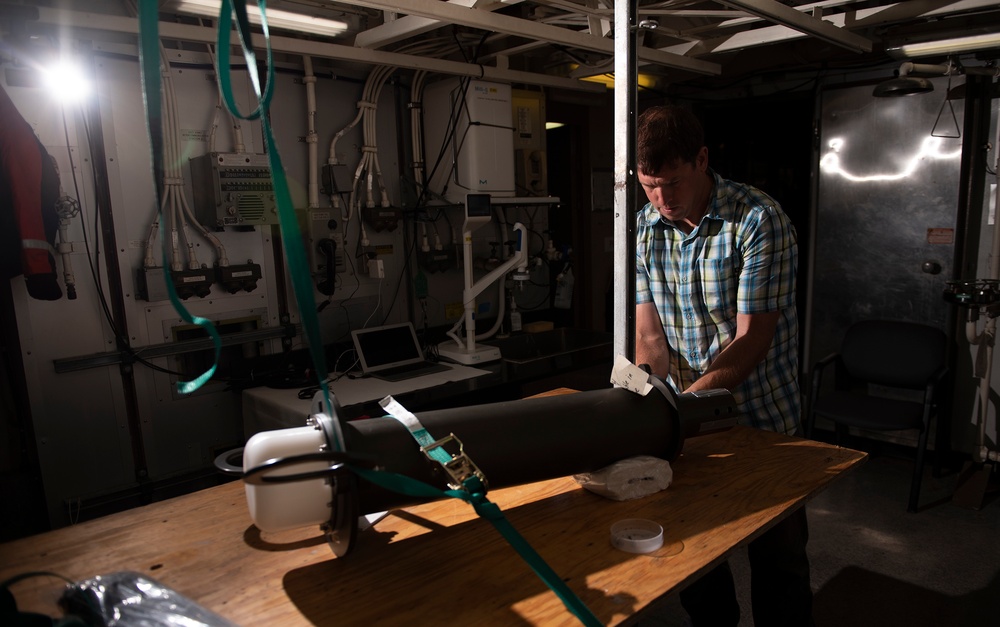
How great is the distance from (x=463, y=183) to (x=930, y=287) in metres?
2.61

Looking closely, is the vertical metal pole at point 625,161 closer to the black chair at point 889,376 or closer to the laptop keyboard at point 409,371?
the laptop keyboard at point 409,371

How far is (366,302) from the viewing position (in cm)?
343

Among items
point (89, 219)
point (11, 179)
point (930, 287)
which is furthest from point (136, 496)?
point (930, 287)

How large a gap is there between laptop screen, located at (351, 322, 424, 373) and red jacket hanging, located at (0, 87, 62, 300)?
4.01 ft

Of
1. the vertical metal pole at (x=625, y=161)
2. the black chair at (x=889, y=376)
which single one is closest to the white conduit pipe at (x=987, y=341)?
the black chair at (x=889, y=376)

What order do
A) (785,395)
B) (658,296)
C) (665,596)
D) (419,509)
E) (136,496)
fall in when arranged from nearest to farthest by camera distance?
(665,596), (419,509), (785,395), (658,296), (136,496)

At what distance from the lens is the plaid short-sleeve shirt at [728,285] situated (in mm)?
1699

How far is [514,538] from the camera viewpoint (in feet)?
2.93

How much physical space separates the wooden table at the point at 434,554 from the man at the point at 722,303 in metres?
0.38

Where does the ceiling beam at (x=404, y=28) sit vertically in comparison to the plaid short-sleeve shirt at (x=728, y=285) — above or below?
above

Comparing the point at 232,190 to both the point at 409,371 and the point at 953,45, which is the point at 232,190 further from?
the point at 953,45

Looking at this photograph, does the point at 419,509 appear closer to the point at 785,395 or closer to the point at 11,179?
the point at 785,395

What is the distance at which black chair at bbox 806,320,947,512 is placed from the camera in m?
3.19

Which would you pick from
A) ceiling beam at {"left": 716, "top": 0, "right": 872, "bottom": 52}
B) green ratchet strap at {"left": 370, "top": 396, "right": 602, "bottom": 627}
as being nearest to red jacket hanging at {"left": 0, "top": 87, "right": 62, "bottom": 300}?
green ratchet strap at {"left": 370, "top": 396, "right": 602, "bottom": 627}
